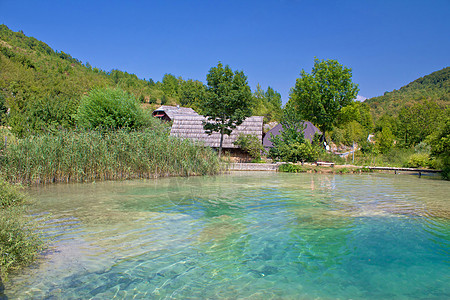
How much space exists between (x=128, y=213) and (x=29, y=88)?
48432mm

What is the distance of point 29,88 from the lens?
151 feet

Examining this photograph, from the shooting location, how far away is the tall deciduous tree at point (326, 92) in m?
34.0

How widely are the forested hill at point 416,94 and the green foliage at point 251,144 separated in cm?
5438

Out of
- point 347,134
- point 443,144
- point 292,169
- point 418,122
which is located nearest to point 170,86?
point 347,134

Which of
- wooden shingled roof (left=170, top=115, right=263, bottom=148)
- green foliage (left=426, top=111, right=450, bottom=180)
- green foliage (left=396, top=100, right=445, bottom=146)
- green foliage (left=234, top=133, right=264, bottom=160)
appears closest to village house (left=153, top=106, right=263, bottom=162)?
wooden shingled roof (left=170, top=115, right=263, bottom=148)

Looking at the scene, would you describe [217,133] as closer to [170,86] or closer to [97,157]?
[97,157]

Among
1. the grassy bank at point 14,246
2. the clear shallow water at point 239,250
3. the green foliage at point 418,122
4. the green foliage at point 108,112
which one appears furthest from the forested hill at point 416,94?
the grassy bank at point 14,246

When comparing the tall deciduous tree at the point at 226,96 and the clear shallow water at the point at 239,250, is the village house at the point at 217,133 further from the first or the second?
the clear shallow water at the point at 239,250

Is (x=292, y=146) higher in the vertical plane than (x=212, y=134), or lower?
lower

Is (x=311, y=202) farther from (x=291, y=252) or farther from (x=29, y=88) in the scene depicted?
(x=29, y=88)

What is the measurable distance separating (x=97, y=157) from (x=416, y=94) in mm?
87553

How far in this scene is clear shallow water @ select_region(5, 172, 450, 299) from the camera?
3.96 metres

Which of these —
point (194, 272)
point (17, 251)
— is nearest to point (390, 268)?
point (194, 272)

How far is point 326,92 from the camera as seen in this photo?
34.3m
